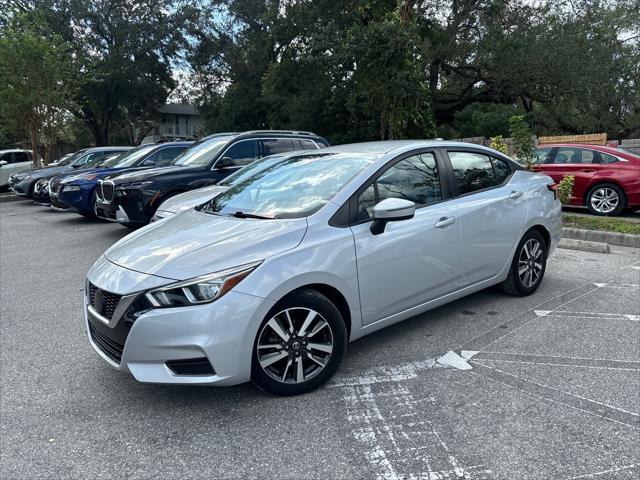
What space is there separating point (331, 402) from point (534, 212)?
3023 mm


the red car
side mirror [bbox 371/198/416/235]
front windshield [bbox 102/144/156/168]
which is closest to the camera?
side mirror [bbox 371/198/416/235]

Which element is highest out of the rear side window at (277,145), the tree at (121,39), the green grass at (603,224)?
the tree at (121,39)

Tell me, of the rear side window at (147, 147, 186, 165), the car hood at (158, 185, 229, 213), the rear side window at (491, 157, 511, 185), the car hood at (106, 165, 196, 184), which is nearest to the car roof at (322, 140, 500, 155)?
the rear side window at (491, 157, 511, 185)

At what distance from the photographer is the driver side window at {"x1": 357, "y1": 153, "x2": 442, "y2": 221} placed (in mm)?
3697

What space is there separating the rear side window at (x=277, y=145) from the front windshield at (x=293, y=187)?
4679 millimetres

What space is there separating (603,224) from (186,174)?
723 centimetres

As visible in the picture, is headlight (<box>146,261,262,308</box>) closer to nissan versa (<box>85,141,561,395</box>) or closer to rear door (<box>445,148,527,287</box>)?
nissan versa (<box>85,141,561,395</box>)

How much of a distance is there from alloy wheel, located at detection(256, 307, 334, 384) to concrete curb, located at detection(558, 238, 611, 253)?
19.0 ft

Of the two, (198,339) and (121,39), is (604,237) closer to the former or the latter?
(198,339)

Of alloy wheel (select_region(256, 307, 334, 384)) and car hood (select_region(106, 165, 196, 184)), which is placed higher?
car hood (select_region(106, 165, 196, 184))

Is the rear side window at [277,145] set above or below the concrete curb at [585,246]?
above

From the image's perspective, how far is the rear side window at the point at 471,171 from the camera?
14.6ft

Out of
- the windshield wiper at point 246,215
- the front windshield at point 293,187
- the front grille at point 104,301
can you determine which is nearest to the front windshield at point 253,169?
the front windshield at point 293,187

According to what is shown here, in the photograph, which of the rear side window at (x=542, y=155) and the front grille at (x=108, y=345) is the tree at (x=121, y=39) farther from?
the front grille at (x=108, y=345)
